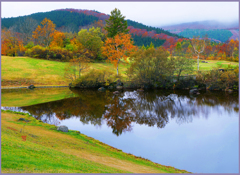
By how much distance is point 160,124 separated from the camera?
16562 millimetres

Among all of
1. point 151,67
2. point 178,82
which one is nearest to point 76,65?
point 151,67

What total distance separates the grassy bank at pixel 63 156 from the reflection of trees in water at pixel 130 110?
161 inches

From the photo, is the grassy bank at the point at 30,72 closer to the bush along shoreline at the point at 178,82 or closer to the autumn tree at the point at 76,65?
the autumn tree at the point at 76,65

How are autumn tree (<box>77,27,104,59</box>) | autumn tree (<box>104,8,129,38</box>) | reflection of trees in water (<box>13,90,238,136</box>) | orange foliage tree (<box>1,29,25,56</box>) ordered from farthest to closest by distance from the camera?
autumn tree (<box>77,27,104,59</box>) < orange foliage tree (<box>1,29,25,56</box>) < autumn tree (<box>104,8,129,38</box>) < reflection of trees in water (<box>13,90,238,136</box>)

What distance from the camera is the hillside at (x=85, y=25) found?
109375mm

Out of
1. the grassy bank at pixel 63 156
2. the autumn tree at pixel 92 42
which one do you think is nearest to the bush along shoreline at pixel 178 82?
the autumn tree at pixel 92 42

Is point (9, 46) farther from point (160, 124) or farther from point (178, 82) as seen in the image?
point (160, 124)

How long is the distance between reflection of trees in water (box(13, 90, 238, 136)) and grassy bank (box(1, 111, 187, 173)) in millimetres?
4078

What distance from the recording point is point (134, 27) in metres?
136

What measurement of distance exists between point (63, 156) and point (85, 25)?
13551 centimetres

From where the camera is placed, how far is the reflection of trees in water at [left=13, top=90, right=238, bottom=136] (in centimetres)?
1744

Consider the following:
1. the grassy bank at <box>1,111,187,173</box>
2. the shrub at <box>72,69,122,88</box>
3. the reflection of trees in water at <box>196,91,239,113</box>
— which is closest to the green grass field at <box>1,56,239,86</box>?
the shrub at <box>72,69,122,88</box>

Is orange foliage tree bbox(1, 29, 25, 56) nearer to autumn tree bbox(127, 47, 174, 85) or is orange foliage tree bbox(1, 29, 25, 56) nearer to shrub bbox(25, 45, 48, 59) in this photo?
shrub bbox(25, 45, 48, 59)

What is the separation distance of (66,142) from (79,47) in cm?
4606
